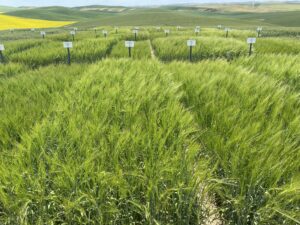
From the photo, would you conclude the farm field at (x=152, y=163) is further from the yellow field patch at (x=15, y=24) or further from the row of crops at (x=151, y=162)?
the yellow field patch at (x=15, y=24)

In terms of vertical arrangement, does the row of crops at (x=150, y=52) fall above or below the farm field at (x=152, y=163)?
above

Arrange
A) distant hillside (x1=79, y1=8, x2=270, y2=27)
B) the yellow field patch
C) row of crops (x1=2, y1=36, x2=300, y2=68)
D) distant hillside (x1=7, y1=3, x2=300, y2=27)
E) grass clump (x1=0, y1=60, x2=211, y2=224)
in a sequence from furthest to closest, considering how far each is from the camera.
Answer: distant hillside (x1=7, y1=3, x2=300, y2=27) → distant hillside (x1=79, y1=8, x2=270, y2=27) → the yellow field patch → row of crops (x1=2, y1=36, x2=300, y2=68) → grass clump (x1=0, y1=60, x2=211, y2=224)

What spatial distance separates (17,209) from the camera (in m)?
1.17

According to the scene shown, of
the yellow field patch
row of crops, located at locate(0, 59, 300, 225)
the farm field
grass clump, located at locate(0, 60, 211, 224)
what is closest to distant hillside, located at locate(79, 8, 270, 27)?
the yellow field patch

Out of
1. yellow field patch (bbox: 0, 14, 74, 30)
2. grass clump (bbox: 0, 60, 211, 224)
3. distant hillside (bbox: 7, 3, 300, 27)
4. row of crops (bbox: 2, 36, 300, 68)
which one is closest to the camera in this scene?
grass clump (bbox: 0, 60, 211, 224)

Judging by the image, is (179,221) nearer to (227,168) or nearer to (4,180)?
(227,168)

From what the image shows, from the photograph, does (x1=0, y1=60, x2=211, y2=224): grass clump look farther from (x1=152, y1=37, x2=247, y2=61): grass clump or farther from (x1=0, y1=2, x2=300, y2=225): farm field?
(x1=152, y1=37, x2=247, y2=61): grass clump

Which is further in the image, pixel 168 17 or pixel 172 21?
pixel 168 17

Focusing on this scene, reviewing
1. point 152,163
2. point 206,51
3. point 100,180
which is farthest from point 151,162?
point 206,51

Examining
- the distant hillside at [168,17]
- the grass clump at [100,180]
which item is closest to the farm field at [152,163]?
the grass clump at [100,180]

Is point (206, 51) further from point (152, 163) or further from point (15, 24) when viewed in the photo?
point (15, 24)

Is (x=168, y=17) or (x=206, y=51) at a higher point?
(x=168, y=17)

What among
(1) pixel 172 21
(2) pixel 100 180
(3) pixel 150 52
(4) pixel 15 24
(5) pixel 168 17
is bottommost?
(2) pixel 100 180

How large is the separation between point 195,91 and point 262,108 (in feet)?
2.49
